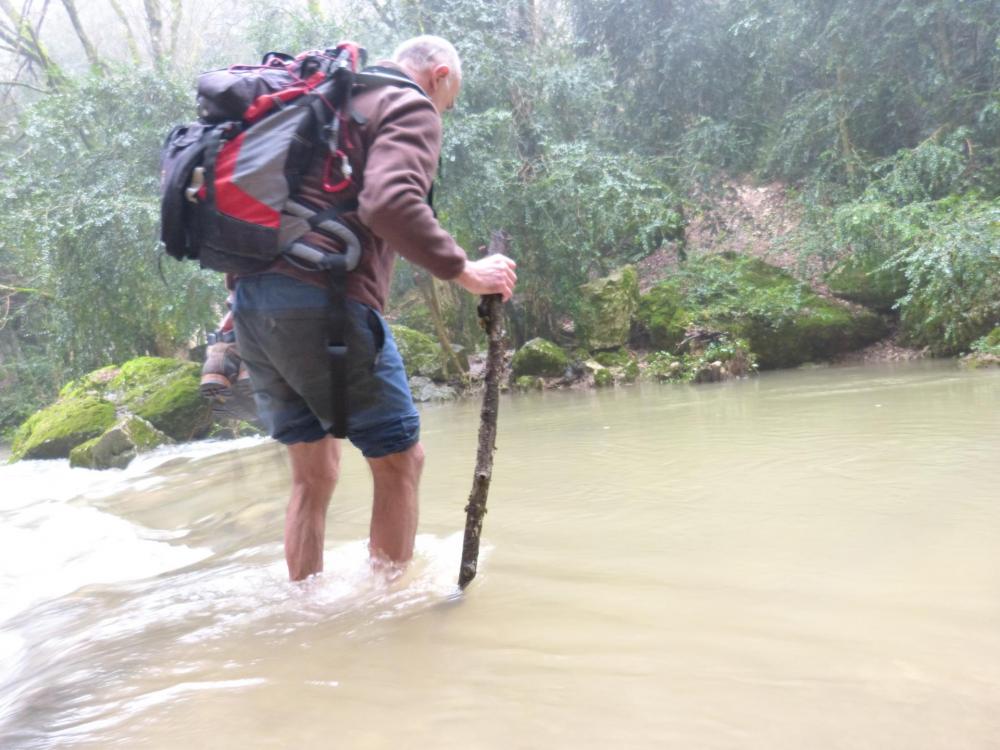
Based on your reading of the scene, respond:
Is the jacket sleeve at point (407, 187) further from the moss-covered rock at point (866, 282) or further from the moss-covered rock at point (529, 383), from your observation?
the moss-covered rock at point (866, 282)

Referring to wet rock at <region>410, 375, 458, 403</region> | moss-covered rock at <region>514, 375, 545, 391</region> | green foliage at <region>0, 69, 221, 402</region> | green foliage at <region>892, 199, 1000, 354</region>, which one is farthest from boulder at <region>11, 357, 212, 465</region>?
green foliage at <region>892, 199, 1000, 354</region>

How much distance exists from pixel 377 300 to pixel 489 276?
345 millimetres

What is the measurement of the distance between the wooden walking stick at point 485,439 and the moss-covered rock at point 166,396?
26.7 feet


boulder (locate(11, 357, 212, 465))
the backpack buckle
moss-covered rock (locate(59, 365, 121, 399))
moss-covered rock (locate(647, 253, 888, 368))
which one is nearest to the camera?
the backpack buckle

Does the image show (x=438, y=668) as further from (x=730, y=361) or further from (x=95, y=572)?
(x=730, y=361)

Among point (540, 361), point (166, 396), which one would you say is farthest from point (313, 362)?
point (540, 361)

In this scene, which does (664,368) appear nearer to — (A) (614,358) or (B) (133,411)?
(A) (614,358)

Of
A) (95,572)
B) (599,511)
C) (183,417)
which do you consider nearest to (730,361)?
(183,417)

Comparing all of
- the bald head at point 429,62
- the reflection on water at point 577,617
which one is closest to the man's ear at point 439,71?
the bald head at point 429,62

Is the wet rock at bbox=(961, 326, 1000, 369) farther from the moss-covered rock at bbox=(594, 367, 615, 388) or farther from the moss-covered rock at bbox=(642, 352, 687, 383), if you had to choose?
the moss-covered rock at bbox=(594, 367, 615, 388)

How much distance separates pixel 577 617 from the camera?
1898 millimetres

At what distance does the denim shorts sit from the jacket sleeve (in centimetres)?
26

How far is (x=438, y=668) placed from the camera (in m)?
1.67

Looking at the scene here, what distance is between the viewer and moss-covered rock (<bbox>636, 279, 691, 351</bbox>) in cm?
1195
